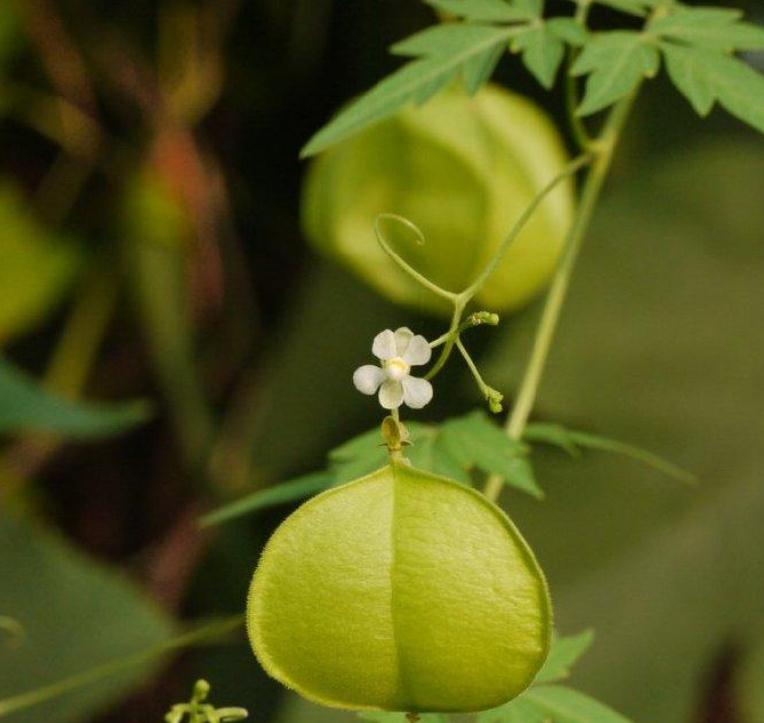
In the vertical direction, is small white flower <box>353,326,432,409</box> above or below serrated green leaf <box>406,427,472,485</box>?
above

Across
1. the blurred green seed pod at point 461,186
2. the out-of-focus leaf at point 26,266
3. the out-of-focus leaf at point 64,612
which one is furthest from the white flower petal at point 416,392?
the out-of-focus leaf at point 26,266

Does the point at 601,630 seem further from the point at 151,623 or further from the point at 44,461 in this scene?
the point at 44,461

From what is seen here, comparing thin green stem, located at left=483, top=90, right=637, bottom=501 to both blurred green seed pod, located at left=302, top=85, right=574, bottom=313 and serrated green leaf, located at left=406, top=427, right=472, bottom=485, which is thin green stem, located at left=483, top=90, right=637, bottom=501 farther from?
blurred green seed pod, located at left=302, top=85, right=574, bottom=313

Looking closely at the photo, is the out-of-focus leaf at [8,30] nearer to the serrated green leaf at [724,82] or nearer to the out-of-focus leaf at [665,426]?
the out-of-focus leaf at [665,426]

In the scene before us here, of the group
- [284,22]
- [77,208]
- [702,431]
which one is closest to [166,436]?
[77,208]

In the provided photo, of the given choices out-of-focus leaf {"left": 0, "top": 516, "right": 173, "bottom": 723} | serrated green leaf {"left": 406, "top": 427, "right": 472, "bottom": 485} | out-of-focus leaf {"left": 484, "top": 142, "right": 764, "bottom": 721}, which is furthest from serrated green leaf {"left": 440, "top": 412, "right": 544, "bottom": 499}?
out-of-focus leaf {"left": 0, "top": 516, "right": 173, "bottom": 723}

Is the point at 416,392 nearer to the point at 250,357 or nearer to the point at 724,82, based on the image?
the point at 724,82
